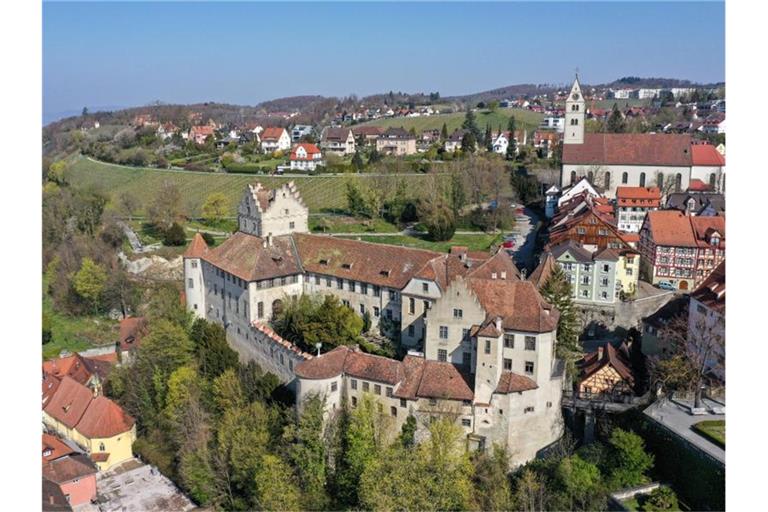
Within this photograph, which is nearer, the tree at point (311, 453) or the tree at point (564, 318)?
the tree at point (311, 453)

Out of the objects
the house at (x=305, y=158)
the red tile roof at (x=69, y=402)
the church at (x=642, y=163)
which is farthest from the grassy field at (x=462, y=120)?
the red tile roof at (x=69, y=402)

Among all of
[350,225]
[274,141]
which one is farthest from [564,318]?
[274,141]

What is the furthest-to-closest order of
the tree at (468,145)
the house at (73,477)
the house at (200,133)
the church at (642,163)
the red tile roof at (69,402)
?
the house at (200,133)
the tree at (468,145)
the church at (642,163)
the red tile roof at (69,402)
the house at (73,477)

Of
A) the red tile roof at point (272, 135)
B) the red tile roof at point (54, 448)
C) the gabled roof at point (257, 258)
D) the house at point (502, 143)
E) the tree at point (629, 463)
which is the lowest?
the red tile roof at point (54, 448)

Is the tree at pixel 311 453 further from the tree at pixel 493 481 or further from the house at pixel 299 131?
the house at pixel 299 131

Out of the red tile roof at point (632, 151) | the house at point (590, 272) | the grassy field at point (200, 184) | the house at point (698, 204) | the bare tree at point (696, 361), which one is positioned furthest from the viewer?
the grassy field at point (200, 184)

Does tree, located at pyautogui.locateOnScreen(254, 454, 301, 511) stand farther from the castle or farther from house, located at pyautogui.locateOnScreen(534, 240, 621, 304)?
house, located at pyautogui.locateOnScreen(534, 240, 621, 304)

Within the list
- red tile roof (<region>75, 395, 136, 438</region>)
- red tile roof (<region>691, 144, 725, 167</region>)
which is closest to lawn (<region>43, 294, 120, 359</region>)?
red tile roof (<region>75, 395, 136, 438</region>)
